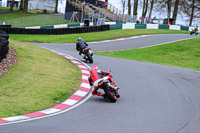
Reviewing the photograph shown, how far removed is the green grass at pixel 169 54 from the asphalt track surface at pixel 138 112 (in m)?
7.23

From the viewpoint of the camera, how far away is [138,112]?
8.62m

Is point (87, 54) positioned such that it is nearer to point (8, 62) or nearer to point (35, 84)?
point (8, 62)

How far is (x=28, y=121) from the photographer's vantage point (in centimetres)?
766

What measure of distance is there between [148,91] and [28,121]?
4912 millimetres

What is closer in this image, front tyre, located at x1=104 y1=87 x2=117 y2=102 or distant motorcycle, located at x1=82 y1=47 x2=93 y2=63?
front tyre, located at x1=104 y1=87 x2=117 y2=102

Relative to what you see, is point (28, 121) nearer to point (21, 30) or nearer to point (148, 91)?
point (148, 91)

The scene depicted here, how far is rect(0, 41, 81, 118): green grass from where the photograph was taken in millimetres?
9125

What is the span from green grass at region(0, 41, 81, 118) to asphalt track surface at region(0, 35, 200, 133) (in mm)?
1086

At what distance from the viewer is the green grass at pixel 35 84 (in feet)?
29.9

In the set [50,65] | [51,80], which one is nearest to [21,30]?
[50,65]

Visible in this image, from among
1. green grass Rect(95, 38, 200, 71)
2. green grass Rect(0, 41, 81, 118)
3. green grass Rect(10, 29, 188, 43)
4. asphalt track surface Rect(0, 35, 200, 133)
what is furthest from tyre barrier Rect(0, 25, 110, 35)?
asphalt track surface Rect(0, 35, 200, 133)

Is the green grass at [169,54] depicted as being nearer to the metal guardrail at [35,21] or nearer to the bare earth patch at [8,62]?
the bare earth patch at [8,62]

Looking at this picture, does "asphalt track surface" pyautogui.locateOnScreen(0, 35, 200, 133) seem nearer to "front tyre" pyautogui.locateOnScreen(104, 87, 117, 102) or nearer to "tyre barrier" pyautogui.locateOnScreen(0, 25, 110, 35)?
"front tyre" pyautogui.locateOnScreen(104, 87, 117, 102)

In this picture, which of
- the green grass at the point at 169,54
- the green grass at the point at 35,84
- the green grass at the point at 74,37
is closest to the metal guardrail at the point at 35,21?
the green grass at the point at 74,37
